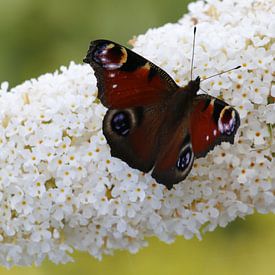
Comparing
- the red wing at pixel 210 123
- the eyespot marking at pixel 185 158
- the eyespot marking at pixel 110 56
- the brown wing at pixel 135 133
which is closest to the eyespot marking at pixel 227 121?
the red wing at pixel 210 123


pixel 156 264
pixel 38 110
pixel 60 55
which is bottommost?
pixel 156 264

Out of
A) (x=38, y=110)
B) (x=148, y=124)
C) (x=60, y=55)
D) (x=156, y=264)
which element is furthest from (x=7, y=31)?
(x=148, y=124)

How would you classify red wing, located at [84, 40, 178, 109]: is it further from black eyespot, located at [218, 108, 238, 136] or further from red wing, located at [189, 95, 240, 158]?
black eyespot, located at [218, 108, 238, 136]

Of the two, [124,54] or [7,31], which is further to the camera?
[7,31]

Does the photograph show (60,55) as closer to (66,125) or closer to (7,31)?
(7,31)

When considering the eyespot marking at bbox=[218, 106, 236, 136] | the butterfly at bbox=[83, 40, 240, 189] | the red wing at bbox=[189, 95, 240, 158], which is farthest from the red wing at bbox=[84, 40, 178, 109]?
the eyespot marking at bbox=[218, 106, 236, 136]

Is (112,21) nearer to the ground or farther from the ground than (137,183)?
farther from the ground

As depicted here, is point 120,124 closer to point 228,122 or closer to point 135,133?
point 135,133

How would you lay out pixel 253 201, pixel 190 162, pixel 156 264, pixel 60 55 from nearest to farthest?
pixel 190 162 → pixel 253 201 → pixel 156 264 → pixel 60 55
